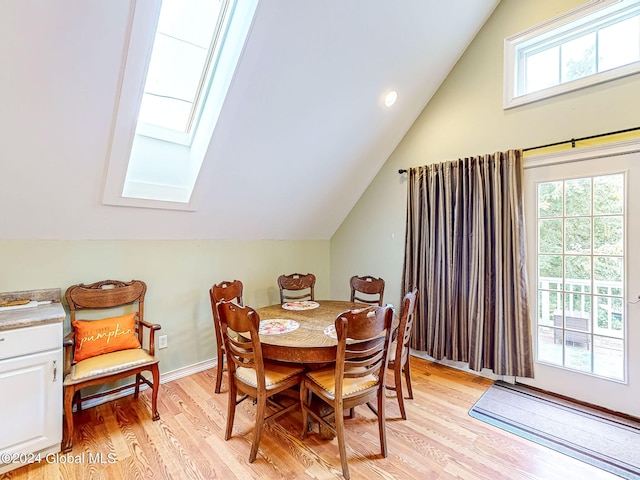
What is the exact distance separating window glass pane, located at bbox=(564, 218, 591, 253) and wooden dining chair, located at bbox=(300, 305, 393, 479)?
1820 mm

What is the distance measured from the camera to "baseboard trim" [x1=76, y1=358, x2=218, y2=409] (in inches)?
97.3

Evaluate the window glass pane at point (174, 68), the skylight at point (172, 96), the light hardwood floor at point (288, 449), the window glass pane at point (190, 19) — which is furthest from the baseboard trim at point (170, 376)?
the window glass pane at point (190, 19)

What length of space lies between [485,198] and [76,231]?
3509mm

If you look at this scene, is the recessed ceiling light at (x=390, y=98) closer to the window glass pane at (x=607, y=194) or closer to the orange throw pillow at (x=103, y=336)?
the window glass pane at (x=607, y=194)

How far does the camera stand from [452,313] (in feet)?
9.95

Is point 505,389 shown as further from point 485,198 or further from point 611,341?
point 485,198

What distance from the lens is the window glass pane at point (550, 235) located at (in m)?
2.59

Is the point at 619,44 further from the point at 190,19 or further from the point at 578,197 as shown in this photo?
the point at 190,19

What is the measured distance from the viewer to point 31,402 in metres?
1.80

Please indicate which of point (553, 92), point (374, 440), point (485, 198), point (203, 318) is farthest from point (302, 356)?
point (553, 92)

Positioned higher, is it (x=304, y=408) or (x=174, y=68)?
(x=174, y=68)

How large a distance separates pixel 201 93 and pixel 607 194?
128 inches

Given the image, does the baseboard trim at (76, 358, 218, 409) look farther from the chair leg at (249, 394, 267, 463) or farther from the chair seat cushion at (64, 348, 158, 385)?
the chair leg at (249, 394, 267, 463)

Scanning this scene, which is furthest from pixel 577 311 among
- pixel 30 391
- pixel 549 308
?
pixel 30 391
